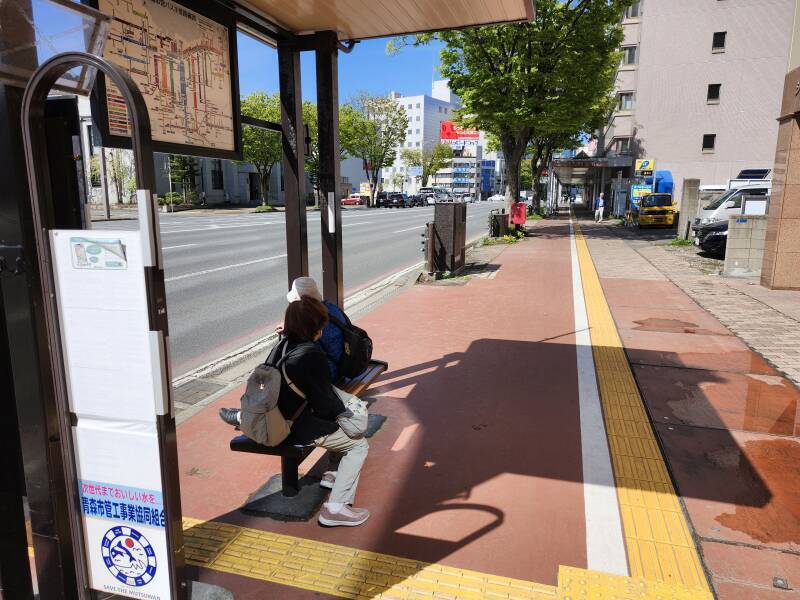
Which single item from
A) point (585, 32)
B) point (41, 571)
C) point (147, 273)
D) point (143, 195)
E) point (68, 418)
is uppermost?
point (585, 32)

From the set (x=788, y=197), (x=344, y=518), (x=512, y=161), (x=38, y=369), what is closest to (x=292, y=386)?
(x=344, y=518)

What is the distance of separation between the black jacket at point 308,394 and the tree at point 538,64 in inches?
763

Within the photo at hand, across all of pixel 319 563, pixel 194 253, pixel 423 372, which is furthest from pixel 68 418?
pixel 194 253

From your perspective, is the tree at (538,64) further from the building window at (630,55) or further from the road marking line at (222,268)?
the building window at (630,55)

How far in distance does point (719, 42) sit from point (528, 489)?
127 ft

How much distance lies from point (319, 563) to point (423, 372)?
3.12 m

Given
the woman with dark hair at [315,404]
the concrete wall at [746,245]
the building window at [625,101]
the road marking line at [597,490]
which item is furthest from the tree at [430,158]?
the woman with dark hair at [315,404]

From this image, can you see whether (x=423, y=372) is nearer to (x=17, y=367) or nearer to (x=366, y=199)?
(x=17, y=367)

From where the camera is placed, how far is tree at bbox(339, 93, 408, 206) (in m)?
54.7

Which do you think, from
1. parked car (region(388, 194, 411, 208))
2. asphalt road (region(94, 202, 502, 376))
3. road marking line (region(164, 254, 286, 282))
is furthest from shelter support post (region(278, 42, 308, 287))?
parked car (region(388, 194, 411, 208))

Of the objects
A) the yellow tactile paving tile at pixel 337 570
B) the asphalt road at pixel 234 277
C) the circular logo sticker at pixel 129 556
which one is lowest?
the yellow tactile paving tile at pixel 337 570

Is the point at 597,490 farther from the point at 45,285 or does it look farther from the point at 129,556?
the point at 45,285

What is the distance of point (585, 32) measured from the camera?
19.6 metres

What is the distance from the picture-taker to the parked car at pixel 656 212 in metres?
26.1
